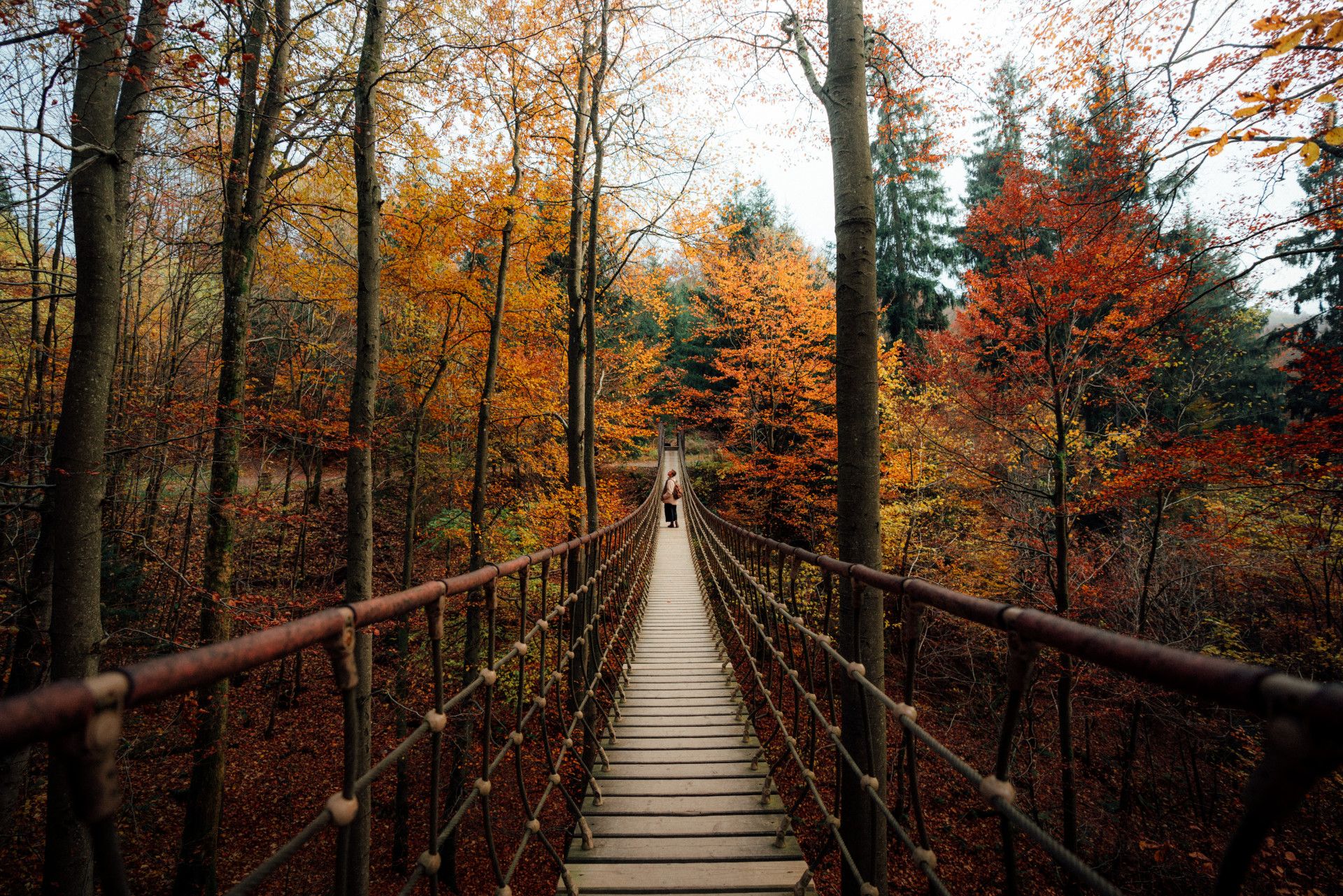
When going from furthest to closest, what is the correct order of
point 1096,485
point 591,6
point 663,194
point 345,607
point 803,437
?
point 803,437
point 1096,485
point 663,194
point 591,6
point 345,607

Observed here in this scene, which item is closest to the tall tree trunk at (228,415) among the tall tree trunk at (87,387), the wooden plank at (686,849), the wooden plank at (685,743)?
the tall tree trunk at (87,387)

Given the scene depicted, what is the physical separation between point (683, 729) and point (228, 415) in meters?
4.36

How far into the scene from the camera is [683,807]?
2402 mm

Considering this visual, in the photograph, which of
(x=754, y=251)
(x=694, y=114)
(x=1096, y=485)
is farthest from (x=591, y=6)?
(x=754, y=251)

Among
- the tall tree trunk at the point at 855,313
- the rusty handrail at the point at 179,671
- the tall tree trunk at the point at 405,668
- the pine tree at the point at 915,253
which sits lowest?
the tall tree trunk at the point at 405,668

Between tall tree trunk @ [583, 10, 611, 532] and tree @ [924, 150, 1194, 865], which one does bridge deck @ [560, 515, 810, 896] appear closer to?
tall tree trunk @ [583, 10, 611, 532]

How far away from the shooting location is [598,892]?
6.38 ft

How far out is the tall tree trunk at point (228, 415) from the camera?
3.92m

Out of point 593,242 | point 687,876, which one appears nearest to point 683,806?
point 687,876

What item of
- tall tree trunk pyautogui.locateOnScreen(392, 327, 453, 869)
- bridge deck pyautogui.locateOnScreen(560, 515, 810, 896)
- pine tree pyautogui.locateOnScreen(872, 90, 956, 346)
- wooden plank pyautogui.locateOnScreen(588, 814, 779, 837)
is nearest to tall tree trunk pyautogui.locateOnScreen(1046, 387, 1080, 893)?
bridge deck pyautogui.locateOnScreen(560, 515, 810, 896)

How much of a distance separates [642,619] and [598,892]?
410 cm

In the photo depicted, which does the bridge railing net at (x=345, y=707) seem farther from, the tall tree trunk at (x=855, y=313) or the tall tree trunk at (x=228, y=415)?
the tall tree trunk at (x=228, y=415)

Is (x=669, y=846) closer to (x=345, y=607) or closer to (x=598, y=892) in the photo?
(x=598, y=892)

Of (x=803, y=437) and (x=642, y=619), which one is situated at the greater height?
(x=803, y=437)
